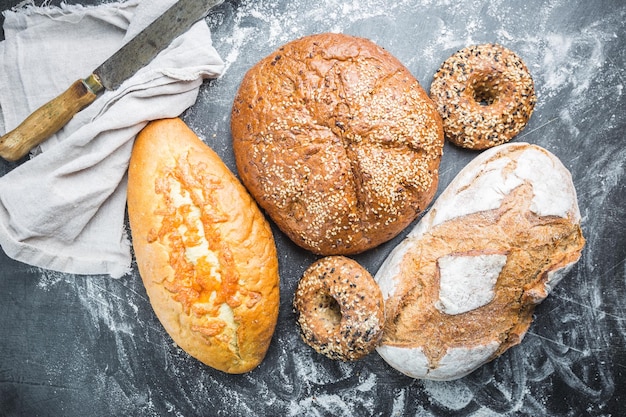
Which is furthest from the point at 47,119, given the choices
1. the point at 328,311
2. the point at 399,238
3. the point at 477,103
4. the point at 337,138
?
the point at 477,103

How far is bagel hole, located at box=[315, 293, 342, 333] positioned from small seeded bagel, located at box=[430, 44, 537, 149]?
98 centimetres

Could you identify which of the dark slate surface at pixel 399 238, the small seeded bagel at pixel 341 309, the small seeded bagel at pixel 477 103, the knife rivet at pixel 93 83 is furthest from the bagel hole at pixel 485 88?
the knife rivet at pixel 93 83

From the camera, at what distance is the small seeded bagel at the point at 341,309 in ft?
7.32

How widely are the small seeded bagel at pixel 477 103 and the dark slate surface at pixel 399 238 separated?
137 millimetres

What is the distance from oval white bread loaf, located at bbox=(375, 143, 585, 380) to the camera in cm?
218

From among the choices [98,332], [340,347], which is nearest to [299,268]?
[340,347]

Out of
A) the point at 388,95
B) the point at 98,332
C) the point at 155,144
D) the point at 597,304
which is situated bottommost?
the point at 597,304

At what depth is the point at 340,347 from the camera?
229 cm

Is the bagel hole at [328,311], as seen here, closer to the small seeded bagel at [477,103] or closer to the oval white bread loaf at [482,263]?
the oval white bread loaf at [482,263]

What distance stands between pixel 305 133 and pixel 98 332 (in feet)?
4.92

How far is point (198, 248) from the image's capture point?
7.20 ft

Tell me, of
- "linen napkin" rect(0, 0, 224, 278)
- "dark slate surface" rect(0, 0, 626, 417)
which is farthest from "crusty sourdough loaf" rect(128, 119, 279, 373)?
"dark slate surface" rect(0, 0, 626, 417)

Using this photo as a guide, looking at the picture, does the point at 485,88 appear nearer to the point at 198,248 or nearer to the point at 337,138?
the point at 337,138

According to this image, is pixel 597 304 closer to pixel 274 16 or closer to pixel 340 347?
pixel 340 347
